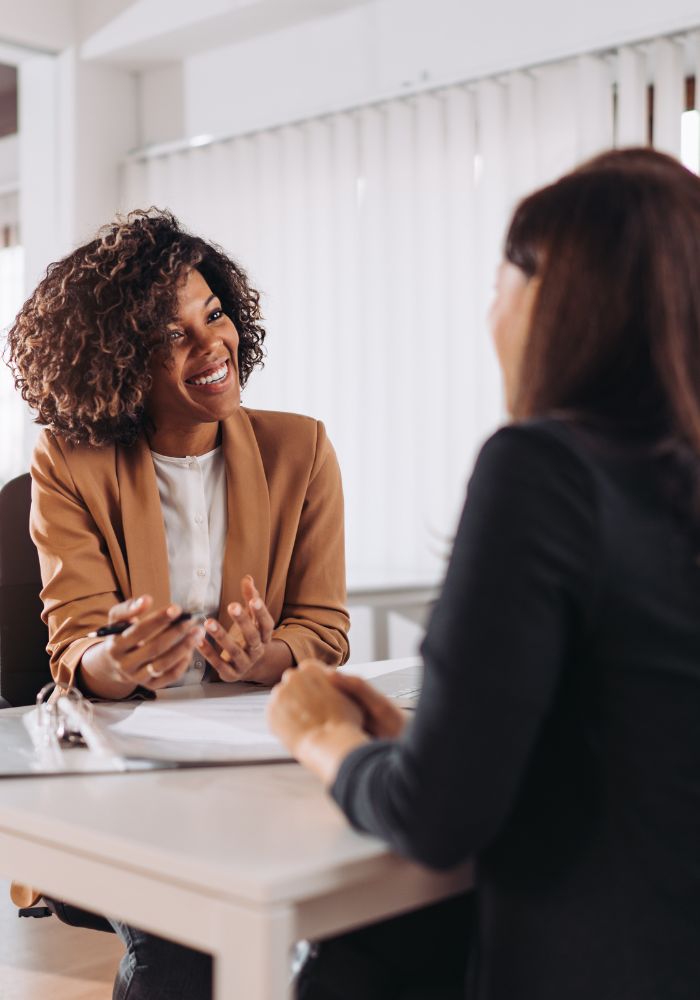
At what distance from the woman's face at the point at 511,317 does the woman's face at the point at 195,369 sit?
85cm

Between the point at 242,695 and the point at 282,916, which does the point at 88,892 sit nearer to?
the point at 282,916

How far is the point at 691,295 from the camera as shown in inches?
34.6

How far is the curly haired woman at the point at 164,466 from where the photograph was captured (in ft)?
5.75

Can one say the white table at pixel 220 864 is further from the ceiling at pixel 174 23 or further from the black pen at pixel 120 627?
the ceiling at pixel 174 23

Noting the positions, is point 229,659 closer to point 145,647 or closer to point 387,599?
point 145,647

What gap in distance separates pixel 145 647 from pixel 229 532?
1.40 feet

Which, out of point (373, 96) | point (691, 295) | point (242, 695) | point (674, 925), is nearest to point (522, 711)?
point (674, 925)

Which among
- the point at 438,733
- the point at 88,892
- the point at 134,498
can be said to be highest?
the point at 134,498

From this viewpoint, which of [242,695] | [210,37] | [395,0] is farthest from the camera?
[210,37]

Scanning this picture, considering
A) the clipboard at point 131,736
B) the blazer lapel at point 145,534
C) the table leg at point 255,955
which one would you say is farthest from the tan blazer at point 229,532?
the table leg at point 255,955

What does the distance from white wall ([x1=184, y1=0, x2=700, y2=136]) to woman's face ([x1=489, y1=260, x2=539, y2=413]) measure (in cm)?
267

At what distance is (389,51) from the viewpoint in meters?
4.04

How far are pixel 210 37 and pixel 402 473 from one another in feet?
5.85

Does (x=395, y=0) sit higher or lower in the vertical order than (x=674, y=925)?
higher
